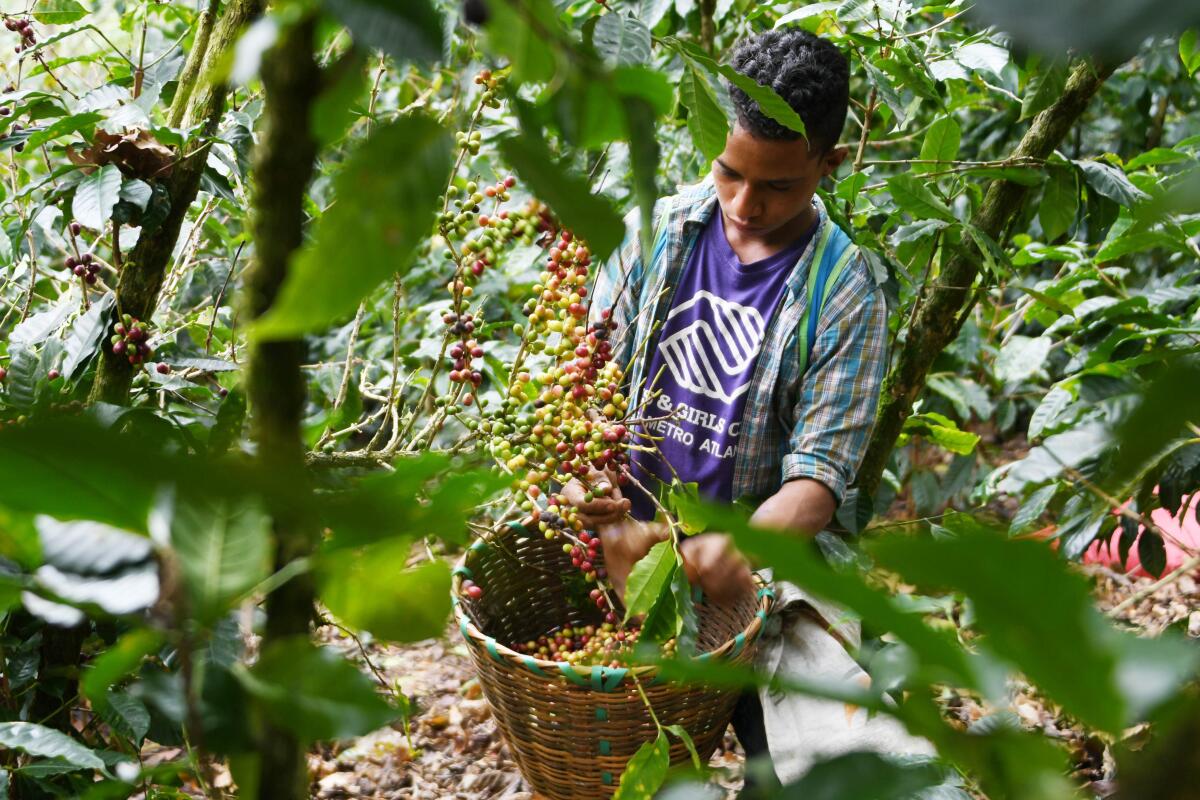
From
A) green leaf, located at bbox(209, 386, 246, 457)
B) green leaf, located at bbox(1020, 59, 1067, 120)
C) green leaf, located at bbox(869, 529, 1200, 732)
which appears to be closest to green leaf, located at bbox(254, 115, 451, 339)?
green leaf, located at bbox(869, 529, 1200, 732)

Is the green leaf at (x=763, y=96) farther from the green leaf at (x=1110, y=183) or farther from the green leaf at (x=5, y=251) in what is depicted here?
the green leaf at (x=1110, y=183)

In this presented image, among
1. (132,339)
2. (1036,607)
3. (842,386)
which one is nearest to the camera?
(1036,607)

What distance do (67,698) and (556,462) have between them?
0.55m

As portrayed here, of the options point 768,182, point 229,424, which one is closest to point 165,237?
point 229,424

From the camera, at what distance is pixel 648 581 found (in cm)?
98

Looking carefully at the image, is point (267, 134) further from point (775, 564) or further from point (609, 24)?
point (609, 24)

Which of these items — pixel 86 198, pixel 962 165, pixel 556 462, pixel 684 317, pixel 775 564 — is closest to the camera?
pixel 775 564

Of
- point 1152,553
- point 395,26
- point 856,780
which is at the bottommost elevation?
point 1152,553

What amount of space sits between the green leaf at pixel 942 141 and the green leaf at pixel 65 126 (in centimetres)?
114

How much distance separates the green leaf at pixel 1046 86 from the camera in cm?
122

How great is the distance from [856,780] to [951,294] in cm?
132

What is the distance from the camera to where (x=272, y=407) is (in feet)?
0.82

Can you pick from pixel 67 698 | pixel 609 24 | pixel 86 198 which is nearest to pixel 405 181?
pixel 609 24

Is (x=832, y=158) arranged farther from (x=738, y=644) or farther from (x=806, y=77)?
(x=738, y=644)
